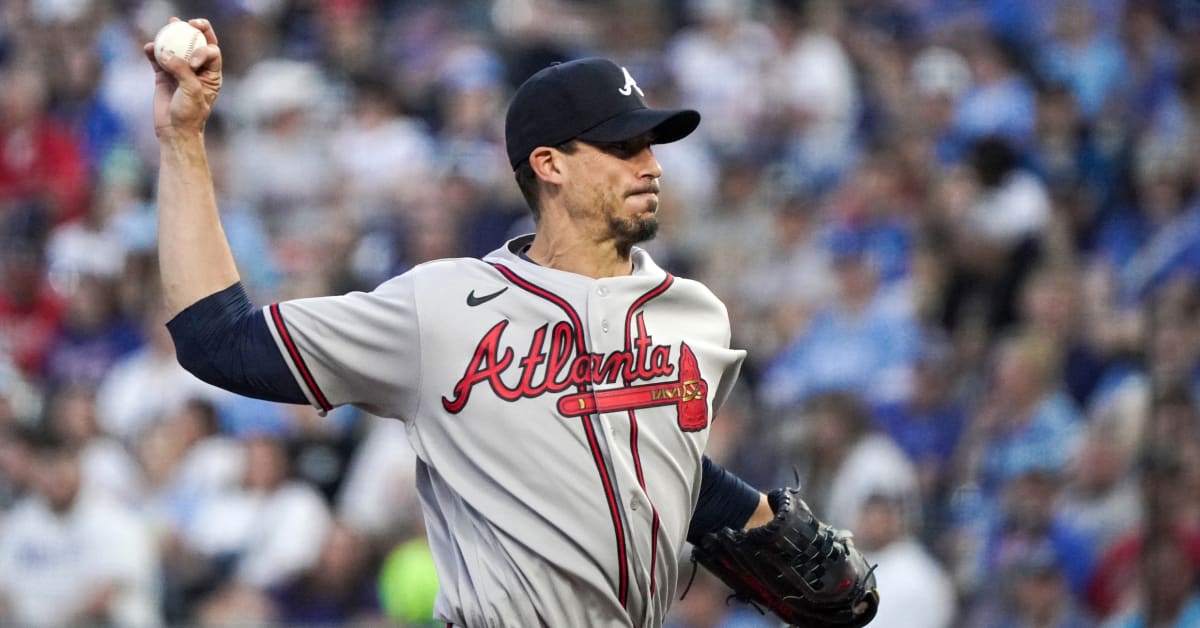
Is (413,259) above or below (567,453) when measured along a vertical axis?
above

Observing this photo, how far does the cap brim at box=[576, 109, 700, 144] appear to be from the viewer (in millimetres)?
3213

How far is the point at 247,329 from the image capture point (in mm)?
3068

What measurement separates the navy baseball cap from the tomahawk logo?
36cm

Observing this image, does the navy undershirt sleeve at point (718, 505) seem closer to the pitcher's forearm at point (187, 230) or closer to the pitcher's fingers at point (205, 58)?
the pitcher's forearm at point (187, 230)

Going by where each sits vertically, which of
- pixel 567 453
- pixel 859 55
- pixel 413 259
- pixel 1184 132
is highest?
pixel 859 55

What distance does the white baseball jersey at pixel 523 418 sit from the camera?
312 cm

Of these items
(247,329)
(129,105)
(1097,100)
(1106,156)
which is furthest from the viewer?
(129,105)

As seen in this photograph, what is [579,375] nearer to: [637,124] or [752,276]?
[637,124]

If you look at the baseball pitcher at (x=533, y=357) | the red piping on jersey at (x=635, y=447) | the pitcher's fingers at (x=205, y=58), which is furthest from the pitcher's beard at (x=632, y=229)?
the pitcher's fingers at (x=205, y=58)

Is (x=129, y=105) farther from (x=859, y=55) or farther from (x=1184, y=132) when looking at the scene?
(x=1184, y=132)

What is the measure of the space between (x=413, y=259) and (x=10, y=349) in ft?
7.42

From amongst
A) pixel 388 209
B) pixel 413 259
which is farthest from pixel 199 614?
pixel 388 209

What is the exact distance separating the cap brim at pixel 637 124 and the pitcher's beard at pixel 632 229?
15 cm

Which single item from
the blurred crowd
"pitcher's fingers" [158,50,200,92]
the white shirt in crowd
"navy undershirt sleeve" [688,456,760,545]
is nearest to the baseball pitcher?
"pitcher's fingers" [158,50,200,92]
